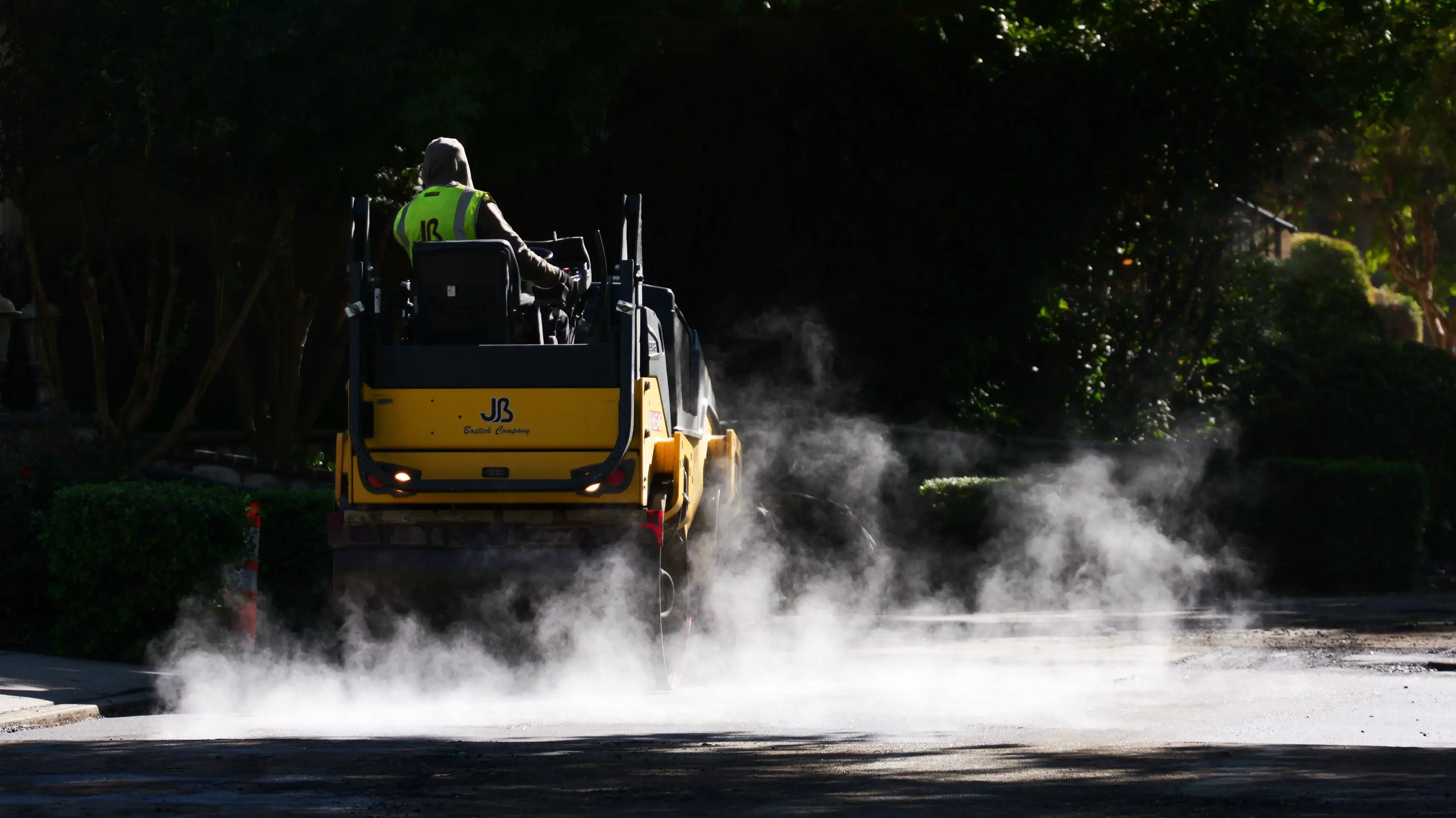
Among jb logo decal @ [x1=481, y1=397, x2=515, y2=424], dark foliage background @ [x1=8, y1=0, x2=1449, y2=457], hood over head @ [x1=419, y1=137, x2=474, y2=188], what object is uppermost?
dark foliage background @ [x1=8, y1=0, x2=1449, y2=457]

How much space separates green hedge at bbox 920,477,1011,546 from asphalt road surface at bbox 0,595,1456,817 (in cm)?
513

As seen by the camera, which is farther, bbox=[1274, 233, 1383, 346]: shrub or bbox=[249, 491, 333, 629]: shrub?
bbox=[1274, 233, 1383, 346]: shrub

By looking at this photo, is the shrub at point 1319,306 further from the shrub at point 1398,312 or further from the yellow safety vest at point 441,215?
the yellow safety vest at point 441,215

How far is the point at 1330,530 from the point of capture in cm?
2059

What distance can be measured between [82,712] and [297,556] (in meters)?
3.65

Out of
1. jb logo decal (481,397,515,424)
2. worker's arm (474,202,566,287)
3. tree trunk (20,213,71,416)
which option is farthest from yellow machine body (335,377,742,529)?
tree trunk (20,213,71,416)

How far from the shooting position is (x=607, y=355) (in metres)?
10.6

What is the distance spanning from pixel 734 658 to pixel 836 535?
4.81 meters

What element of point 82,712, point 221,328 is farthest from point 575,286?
point 221,328

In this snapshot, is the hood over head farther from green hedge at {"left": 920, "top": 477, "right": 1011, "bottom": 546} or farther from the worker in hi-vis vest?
green hedge at {"left": 920, "top": 477, "right": 1011, "bottom": 546}

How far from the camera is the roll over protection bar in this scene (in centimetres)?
1046

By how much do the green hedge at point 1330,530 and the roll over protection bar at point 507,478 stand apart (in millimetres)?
11604

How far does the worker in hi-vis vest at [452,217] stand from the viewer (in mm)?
10898

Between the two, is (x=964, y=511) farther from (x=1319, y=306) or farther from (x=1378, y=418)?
(x=1319, y=306)
